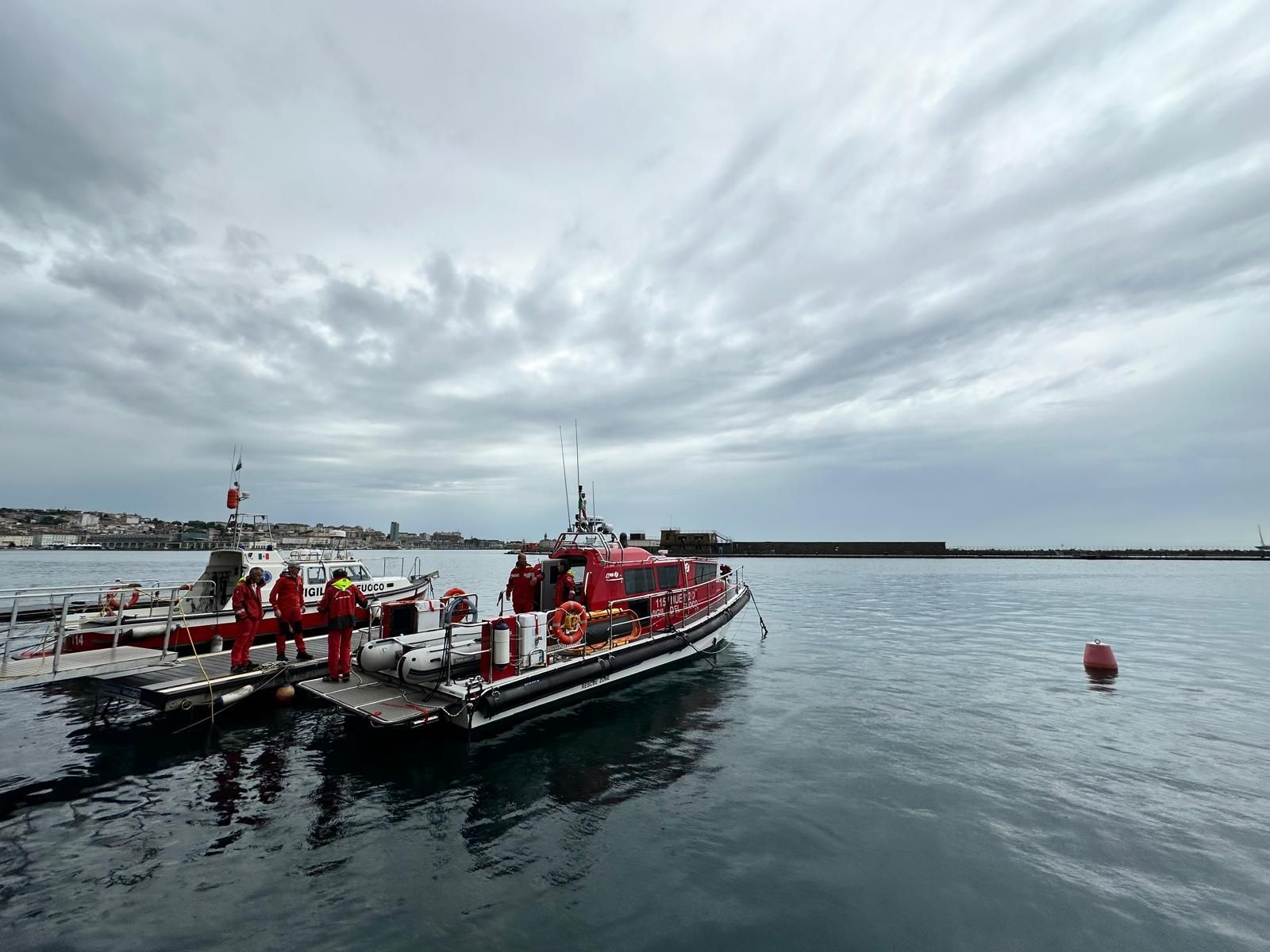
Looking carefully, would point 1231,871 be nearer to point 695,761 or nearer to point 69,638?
point 695,761

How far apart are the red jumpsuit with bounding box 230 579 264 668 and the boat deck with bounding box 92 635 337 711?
0.31m

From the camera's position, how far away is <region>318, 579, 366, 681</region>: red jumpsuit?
8.87 metres

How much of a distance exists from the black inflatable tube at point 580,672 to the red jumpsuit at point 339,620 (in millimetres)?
2809

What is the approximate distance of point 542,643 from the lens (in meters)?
9.04

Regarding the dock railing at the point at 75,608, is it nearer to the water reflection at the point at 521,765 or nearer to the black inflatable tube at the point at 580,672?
the water reflection at the point at 521,765

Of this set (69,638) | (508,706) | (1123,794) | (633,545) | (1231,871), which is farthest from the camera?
(633,545)

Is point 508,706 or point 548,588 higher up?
point 548,588

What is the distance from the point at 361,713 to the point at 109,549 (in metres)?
182

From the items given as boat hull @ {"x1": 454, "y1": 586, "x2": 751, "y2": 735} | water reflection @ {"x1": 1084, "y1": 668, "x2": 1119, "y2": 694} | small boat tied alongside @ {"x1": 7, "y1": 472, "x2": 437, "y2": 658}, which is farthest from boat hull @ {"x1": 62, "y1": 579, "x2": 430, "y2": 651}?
water reflection @ {"x1": 1084, "y1": 668, "x2": 1119, "y2": 694}

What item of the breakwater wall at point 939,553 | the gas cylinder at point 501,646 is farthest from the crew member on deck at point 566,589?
the breakwater wall at point 939,553

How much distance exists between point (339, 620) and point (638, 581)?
601 cm

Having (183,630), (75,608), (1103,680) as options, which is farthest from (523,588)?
(1103,680)

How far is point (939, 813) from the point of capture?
624 centimetres

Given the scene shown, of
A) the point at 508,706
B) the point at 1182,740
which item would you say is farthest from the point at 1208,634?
the point at 508,706
